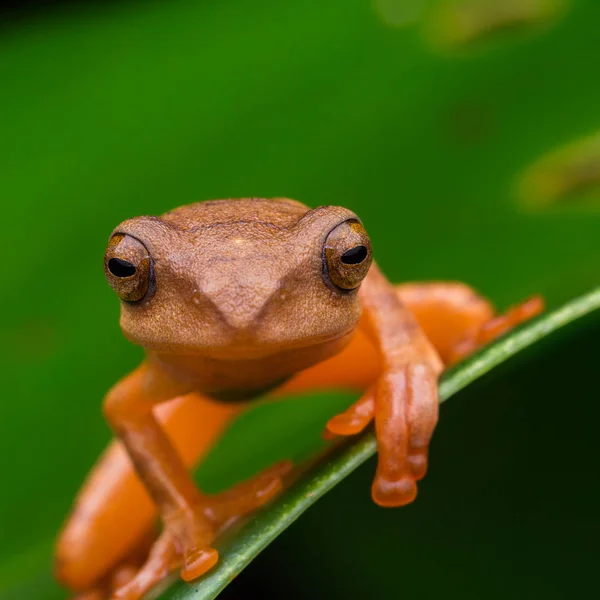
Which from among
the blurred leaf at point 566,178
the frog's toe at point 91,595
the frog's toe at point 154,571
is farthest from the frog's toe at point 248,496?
the blurred leaf at point 566,178

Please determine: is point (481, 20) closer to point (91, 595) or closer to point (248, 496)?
point (248, 496)

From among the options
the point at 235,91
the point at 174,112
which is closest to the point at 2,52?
the point at 174,112

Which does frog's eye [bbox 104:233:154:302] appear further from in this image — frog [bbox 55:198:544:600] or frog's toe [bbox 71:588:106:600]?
frog's toe [bbox 71:588:106:600]

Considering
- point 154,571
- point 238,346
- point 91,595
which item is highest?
point 238,346

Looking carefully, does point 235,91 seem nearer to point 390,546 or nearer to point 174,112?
point 174,112

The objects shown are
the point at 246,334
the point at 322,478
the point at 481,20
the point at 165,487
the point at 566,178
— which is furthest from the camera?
the point at 481,20

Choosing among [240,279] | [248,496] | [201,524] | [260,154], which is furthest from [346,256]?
[260,154]

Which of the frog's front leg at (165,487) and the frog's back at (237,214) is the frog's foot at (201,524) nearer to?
the frog's front leg at (165,487)
